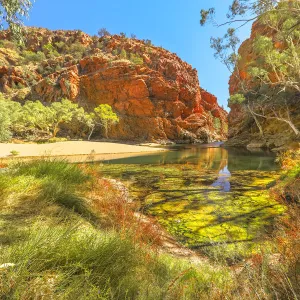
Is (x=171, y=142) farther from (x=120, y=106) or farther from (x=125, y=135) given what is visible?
(x=120, y=106)

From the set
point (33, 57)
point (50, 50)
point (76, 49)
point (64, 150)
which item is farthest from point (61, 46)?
point (64, 150)

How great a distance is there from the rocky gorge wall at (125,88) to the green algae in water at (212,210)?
148ft

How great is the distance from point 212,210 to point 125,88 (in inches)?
2047

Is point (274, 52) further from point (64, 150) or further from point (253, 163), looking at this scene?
point (64, 150)

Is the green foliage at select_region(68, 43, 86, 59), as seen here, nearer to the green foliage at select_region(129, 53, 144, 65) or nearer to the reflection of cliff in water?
the green foliage at select_region(129, 53, 144, 65)

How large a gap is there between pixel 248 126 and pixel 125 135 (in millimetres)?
30021

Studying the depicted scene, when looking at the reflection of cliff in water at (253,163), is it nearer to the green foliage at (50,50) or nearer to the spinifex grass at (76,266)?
the spinifex grass at (76,266)

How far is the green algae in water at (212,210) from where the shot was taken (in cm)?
391

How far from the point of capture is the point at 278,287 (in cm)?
174

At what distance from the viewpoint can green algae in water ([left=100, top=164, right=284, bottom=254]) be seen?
391 cm

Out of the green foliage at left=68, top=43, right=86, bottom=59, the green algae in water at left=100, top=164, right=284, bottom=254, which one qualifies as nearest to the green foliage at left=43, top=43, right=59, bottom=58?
the green foliage at left=68, top=43, right=86, bottom=59

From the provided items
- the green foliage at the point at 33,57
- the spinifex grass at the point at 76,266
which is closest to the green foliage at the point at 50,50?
the green foliage at the point at 33,57

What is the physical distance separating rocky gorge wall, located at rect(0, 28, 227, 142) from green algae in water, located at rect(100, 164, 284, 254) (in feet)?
148

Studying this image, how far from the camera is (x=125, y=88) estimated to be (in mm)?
53125
